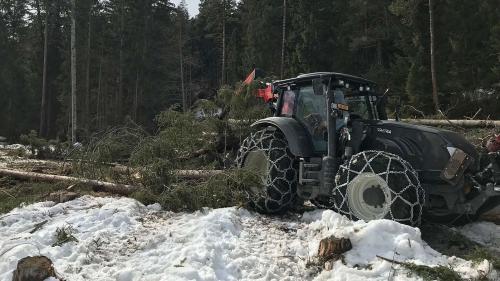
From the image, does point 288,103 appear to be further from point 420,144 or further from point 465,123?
point 465,123

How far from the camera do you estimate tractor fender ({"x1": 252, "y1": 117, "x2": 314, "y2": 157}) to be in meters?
7.00

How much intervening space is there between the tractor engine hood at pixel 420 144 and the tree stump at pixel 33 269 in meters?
4.23

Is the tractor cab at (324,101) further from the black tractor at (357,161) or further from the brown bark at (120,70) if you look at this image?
the brown bark at (120,70)

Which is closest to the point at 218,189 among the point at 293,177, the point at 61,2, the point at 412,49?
the point at 293,177

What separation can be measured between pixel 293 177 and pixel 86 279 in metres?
3.39

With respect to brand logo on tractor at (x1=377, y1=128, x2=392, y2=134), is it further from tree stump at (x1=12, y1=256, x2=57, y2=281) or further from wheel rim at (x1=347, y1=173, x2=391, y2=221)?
tree stump at (x1=12, y1=256, x2=57, y2=281)

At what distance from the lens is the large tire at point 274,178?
7.12 metres

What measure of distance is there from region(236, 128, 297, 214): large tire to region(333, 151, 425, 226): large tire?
1.23m

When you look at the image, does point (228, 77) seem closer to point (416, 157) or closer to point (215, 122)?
point (215, 122)

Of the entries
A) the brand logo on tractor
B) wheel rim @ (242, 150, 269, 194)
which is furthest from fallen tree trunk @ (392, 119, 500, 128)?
the brand logo on tractor

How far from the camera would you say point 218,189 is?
752 cm

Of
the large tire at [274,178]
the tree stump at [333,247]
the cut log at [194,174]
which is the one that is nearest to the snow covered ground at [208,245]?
the tree stump at [333,247]

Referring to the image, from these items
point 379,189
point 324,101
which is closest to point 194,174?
point 324,101

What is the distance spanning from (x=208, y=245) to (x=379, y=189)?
2.12 metres
